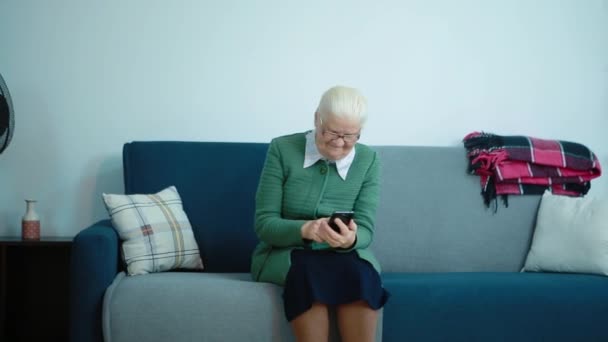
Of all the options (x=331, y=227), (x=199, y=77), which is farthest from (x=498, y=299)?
(x=199, y=77)

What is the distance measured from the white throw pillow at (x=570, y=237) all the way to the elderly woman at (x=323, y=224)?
886 millimetres

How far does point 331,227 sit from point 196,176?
901 millimetres

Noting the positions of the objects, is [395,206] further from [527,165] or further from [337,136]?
[337,136]

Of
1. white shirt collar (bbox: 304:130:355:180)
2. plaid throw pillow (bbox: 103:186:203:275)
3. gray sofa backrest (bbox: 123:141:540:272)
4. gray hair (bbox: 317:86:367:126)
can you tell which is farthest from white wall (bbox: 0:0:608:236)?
gray hair (bbox: 317:86:367:126)

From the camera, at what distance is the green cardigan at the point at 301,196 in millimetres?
2184

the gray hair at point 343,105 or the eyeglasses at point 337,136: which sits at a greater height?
the gray hair at point 343,105

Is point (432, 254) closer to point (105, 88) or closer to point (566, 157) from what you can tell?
point (566, 157)

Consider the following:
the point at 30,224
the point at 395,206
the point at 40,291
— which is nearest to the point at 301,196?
the point at 395,206

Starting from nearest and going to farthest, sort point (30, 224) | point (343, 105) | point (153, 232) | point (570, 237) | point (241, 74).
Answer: point (343, 105) < point (153, 232) < point (570, 237) < point (30, 224) < point (241, 74)

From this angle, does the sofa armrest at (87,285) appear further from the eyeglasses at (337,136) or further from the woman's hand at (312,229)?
the eyeglasses at (337,136)

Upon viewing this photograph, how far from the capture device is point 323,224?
203 cm

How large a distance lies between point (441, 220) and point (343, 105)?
0.94 meters

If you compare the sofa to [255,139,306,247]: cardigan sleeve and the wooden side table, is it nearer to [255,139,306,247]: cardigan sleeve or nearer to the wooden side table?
[255,139,306,247]: cardigan sleeve

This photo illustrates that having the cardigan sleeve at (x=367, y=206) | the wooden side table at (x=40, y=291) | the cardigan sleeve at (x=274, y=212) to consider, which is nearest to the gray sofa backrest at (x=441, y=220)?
the cardigan sleeve at (x=367, y=206)
